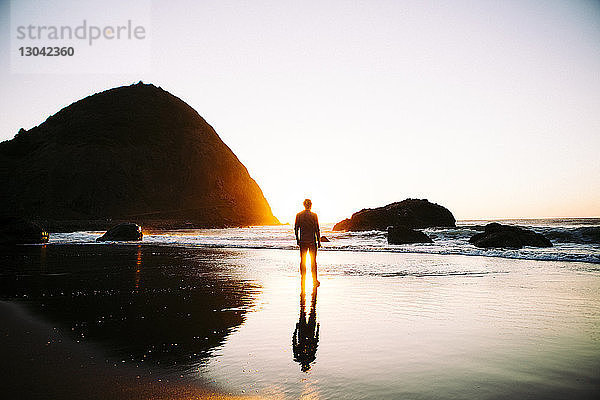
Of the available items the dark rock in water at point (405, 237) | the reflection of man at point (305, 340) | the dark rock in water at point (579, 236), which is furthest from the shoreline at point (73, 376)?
the dark rock in water at point (579, 236)

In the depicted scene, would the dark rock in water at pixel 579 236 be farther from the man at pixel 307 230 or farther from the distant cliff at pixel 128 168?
the distant cliff at pixel 128 168

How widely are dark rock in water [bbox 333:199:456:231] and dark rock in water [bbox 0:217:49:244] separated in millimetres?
35632

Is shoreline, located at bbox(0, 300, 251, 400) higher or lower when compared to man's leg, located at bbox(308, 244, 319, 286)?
lower

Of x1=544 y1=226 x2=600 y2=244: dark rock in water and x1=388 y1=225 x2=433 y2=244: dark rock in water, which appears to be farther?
x1=544 y1=226 x2=600 y2=244: dark rock in water

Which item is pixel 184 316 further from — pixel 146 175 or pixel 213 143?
pixel 213 143

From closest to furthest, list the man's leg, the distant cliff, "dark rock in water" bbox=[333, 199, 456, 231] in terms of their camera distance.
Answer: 1. the man's leg
2. "dark rock in water" bbox=[333, 199, 456, 231]
3. the distant cliff

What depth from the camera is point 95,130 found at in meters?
123

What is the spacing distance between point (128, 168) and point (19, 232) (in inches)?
3525

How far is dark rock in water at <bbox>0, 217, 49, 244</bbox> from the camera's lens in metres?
30.1

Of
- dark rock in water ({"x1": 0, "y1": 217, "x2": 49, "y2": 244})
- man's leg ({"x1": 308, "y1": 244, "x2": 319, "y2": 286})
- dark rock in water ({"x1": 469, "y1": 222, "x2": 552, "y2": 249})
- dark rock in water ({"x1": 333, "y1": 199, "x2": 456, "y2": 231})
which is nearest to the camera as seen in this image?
man's leg ({"x1": 308, "y1": 244, "x2": 319, "y2": 286})

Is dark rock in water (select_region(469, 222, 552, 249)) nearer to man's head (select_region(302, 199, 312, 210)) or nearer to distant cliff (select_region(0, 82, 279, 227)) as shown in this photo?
man's head (select_region(302, 199, 312, 210))

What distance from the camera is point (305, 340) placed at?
564 cm

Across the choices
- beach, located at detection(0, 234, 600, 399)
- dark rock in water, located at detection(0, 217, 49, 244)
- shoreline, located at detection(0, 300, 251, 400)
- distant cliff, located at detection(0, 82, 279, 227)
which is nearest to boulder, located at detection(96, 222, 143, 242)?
dark rock in water, located at detection(0, 217, 49, 244)

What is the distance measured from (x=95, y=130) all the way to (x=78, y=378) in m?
133
